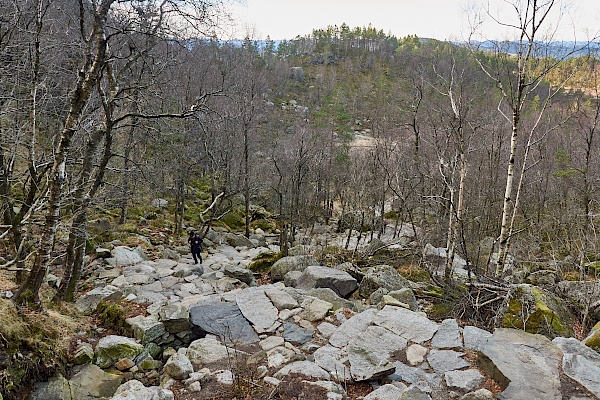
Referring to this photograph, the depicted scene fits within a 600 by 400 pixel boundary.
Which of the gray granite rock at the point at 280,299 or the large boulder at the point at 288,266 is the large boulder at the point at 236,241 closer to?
the large boulder at the point at 288,266

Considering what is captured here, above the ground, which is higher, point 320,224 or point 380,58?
point 380,58

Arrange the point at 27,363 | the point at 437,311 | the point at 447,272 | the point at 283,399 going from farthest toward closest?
the point at 447,272, the point at 437,311, the point at 27,363, the point at 283,399

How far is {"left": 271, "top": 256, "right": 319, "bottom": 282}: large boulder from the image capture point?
10.8 meters

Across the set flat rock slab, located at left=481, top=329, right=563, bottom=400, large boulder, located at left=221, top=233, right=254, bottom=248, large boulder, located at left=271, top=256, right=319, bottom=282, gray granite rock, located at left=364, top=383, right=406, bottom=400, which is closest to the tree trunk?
gray granite rock, located at left=364, top=383, right=406, bottom=400

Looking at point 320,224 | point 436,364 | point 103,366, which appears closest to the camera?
point 436,364

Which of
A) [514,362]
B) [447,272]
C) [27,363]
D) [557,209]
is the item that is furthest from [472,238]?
[27,363]

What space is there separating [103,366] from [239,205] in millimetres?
17713

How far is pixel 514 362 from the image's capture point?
164 inches

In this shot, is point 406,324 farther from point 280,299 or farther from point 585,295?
point 585,295

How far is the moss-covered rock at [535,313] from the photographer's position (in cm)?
574

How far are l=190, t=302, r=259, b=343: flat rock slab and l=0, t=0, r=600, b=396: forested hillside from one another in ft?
7.96

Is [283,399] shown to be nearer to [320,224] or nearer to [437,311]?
[437,311]

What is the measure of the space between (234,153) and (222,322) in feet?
41.7

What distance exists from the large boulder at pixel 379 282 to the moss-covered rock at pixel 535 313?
295cm
